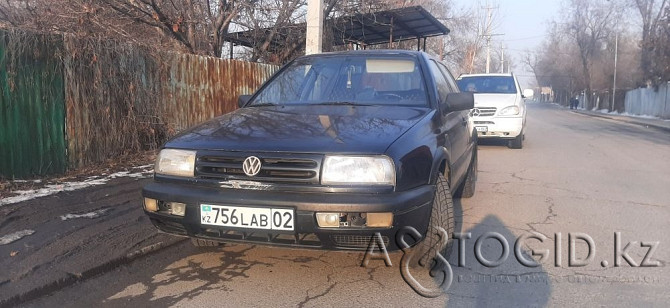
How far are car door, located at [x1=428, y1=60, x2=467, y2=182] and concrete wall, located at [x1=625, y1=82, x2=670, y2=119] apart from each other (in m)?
29.1

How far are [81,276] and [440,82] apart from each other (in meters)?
3.22

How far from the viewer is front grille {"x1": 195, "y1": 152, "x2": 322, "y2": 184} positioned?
9.25 ft

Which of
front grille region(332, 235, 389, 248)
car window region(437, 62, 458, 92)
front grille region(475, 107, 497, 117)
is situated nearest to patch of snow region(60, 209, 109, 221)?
front grille region(332, 235, 389, 248)

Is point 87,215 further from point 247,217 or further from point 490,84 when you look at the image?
point 490,84

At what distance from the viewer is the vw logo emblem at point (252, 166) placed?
2873 millimetres

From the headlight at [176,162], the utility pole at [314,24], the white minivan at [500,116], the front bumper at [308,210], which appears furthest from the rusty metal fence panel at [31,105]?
→ the white minivan at [500,116]

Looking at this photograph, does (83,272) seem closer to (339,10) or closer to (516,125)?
(516,125)

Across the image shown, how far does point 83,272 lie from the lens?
10.8 feet

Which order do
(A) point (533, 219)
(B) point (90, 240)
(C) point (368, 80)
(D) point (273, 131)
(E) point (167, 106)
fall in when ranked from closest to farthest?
(D) point (273, 131), (B) point (90, 240), (C) point (368, 80), (A) point (533, 219), (E) point (167, 106)

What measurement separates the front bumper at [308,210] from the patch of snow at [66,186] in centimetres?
269

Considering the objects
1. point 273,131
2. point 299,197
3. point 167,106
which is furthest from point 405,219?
point 167,106

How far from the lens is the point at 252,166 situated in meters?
2.88

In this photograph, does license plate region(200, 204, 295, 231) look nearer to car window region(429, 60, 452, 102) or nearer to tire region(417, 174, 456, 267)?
tire region(417, 174, 456, 267)

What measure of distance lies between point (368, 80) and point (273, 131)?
4.32ft
